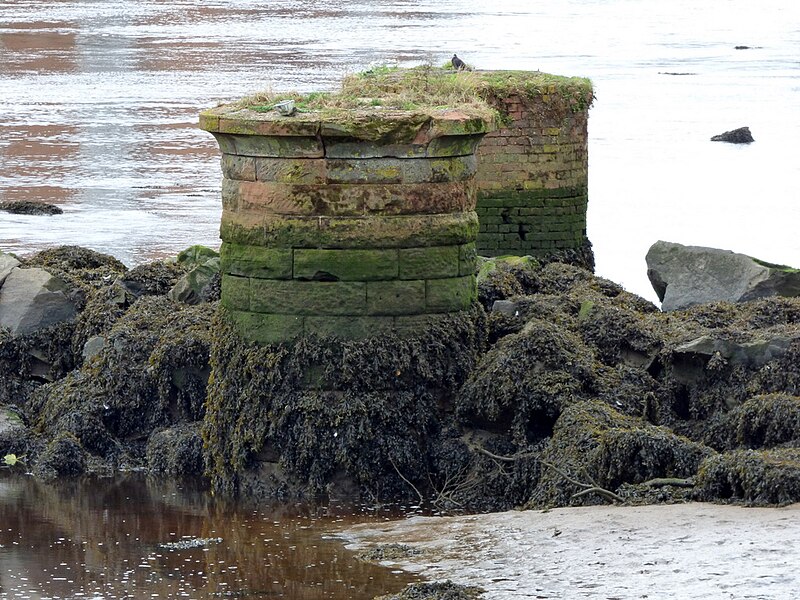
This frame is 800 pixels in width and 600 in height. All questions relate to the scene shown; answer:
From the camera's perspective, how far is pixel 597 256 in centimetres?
2067

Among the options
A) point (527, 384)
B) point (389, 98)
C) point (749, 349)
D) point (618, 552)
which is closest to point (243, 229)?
point (389, 98)

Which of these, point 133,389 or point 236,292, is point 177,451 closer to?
point 133,389

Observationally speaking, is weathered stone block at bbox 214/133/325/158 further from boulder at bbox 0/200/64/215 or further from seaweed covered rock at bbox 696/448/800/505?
boulder at bbox 0/200/64/215

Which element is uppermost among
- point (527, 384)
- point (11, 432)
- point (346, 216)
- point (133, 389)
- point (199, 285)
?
point (346, 216)

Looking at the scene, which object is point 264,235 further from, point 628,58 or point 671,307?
point 628,58

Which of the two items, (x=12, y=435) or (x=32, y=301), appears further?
(x=32, y=301)

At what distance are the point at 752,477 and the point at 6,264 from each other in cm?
621

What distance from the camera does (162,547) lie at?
923 cm

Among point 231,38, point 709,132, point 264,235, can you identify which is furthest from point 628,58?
point 264,235

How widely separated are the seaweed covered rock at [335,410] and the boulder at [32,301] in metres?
2.40

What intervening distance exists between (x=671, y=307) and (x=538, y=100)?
13.1 ft

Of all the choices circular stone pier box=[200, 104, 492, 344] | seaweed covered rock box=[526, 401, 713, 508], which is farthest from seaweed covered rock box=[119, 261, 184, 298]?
seaweed covered rock box=[526, 401, 713, 508]

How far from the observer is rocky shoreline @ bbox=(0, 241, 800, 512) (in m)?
9.51

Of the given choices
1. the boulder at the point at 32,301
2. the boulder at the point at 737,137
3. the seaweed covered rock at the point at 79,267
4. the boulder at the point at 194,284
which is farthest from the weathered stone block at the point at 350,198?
the boulder at the point at 737,137
